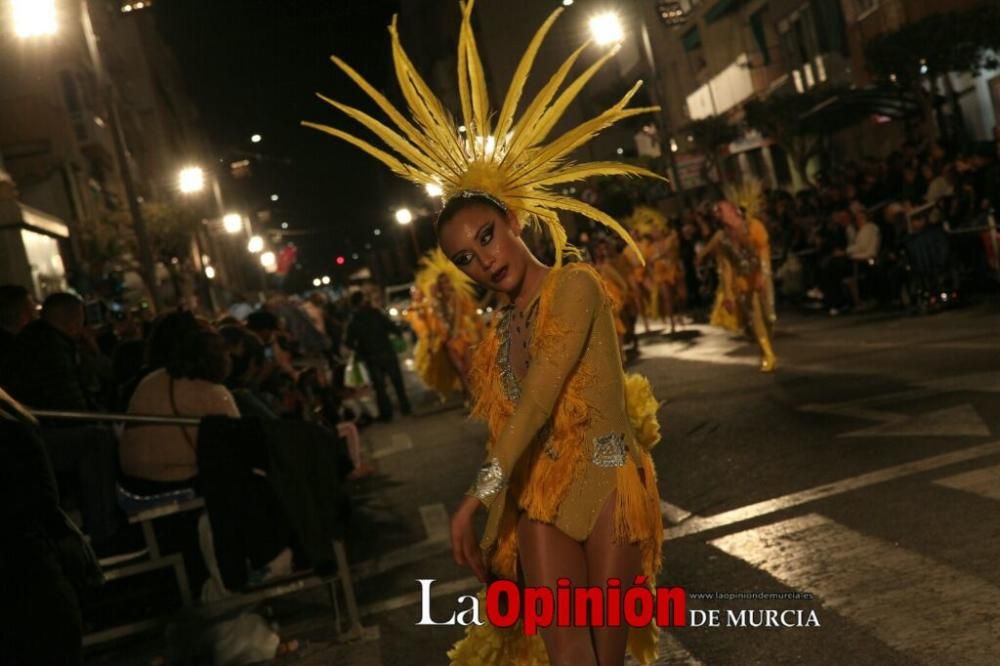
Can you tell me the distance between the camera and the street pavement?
473 cm

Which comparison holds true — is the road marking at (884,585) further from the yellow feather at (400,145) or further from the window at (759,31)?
the window at (759,31)

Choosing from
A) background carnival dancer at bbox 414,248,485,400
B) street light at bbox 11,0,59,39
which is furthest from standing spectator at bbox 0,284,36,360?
background carnival dancer at bbox 414,248,485,400

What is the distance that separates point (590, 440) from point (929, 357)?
28.6ft

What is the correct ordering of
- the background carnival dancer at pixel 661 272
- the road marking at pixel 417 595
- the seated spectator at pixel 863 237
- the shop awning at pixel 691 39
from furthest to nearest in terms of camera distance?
1. the shop awning at pixel 691 39
2. the background carnival dancer at pixel 661 272
3. the seated spectator at pixel 863 237
4. the road marking at pixel 417 595

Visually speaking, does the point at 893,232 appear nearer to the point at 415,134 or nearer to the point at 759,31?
the point at 415,134

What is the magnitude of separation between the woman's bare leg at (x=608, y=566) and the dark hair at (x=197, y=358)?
3.62 m

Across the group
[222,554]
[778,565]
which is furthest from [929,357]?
[222,554]

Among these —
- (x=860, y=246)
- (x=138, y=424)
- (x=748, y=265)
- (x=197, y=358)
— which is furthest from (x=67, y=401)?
(x=860, y=246)

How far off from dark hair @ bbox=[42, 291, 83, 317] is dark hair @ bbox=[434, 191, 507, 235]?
15.6ft

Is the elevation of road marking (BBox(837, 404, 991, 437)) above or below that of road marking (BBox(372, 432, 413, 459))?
below

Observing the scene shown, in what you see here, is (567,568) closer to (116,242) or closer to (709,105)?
(116,242)

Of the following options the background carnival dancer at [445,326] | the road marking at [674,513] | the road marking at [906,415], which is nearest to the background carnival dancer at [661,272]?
the background carnival dancer at [445,326]

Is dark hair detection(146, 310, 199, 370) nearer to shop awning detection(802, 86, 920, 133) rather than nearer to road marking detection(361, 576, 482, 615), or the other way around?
road marking detection(361, 576, 482, 615)

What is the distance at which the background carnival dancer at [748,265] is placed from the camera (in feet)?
42.4
